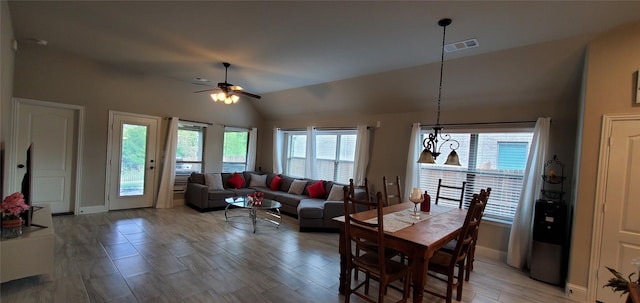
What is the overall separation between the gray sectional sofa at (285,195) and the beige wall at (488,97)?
43.2 inches

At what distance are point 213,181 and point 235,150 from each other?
4.38 feet

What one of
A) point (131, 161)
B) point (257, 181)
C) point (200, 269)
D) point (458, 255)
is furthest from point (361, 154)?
point (131, 161)

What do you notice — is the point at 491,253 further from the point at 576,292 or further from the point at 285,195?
the point at 285,195

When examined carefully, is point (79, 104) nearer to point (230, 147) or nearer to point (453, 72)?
point (230, 147)

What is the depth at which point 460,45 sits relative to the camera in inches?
128

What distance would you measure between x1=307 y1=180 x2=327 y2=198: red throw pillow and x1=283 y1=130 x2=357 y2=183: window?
0.53 metres

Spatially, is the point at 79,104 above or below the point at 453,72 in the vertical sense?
below

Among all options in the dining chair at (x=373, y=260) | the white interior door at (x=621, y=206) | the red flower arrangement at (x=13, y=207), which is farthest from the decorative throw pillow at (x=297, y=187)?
the white interior door at (x=621, y=206)

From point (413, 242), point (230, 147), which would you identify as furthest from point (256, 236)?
point (230, 147)

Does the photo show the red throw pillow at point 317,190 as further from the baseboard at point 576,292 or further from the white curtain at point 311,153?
the baseboard at point 576,292

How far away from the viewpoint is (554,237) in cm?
324

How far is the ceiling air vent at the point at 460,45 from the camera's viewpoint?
314 cm

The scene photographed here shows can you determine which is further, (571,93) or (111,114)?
(111,114)

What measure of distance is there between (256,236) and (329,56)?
116 inches
